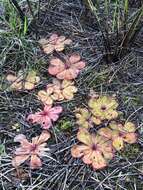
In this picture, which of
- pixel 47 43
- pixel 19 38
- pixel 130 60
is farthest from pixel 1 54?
pixel 130 60

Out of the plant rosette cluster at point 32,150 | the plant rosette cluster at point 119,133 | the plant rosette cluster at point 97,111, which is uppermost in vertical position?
the plant rosette cluster at point 97,111

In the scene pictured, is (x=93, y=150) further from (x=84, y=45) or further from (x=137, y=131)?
(x=84, y=45)

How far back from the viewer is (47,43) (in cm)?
197

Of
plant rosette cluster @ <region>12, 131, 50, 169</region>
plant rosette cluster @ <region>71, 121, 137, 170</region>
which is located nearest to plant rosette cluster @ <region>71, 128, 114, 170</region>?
plant rosette cluster @ <region>71, 121, 137, 170</region>

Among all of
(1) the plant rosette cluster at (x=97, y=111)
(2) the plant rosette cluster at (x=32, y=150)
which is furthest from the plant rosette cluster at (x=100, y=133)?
(2) the plant rosette cluster at (x=32, y=150)

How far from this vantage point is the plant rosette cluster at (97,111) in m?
1.66

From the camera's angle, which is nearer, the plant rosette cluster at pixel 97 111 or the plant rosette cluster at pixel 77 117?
the plant rosette cluster at pixel 77 117

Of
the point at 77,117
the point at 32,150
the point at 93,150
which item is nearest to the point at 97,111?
the point at 77,117

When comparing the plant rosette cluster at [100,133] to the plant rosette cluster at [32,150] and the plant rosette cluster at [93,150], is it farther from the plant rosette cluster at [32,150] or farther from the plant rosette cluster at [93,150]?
the plant rosette cluster at [32,150]

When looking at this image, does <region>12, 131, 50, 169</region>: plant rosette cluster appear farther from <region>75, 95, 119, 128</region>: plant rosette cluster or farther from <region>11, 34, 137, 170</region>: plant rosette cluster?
<region>75, 95, 119, 128</region>: plant rosette cluster

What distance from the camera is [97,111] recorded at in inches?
66.9

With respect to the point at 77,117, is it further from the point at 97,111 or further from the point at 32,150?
the point at 32,150

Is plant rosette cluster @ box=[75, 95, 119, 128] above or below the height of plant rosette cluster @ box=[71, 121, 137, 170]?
above

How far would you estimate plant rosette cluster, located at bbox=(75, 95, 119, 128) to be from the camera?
1660 millimetres
